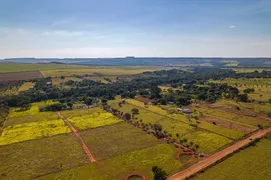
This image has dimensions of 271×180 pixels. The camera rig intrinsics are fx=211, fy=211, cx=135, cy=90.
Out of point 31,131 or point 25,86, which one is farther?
point 25,86

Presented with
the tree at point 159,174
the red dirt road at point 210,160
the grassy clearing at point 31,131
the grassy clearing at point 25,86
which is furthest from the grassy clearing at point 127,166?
the grassy clearing at point 25,86

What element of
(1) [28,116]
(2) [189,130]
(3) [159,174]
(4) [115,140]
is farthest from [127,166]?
(1) [28,116]

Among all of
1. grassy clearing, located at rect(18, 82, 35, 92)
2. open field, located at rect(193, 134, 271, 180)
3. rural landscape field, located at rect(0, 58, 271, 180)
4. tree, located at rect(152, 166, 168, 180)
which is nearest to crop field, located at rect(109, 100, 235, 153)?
rural landscape field, located at rect(0, 58, 271, 180)

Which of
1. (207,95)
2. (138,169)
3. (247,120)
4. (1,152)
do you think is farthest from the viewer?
(207,95)

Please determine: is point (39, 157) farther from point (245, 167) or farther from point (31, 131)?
point (245, 167)

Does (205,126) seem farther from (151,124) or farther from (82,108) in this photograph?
(82,108)

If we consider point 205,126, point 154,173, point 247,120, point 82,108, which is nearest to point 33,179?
point 154,173
